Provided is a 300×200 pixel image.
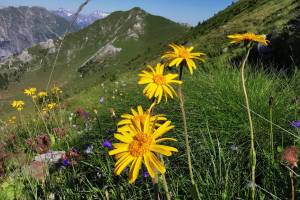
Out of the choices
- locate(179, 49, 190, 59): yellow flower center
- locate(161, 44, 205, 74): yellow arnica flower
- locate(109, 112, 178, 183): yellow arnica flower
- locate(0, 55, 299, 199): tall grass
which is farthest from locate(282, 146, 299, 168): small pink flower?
locate(0, 55, 299, 199): tall grass

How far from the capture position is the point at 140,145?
164cm

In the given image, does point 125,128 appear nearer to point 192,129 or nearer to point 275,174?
point 275,174

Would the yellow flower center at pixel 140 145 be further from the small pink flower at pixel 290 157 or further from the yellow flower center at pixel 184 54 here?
the yellow flower center at pixel 184 54

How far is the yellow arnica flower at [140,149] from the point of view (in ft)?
5.10

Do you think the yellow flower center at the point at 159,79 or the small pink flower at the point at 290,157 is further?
the yellow flower center at the point at 159,79

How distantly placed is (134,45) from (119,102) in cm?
18585

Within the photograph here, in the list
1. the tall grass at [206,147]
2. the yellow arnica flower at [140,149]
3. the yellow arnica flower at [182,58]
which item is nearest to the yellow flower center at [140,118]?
the yellow arnica flower at [140,149]

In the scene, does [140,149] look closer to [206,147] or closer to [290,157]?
[290,157]

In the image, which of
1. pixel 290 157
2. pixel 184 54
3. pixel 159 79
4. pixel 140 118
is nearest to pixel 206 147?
pixel 184 54

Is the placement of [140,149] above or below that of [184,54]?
below

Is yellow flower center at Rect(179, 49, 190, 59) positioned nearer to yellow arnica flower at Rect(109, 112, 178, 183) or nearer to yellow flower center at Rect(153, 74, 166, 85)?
yellow flower center at Rect(153, 74, 166, 85)

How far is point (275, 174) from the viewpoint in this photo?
126 inches

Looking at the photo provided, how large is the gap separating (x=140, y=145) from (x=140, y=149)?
0.02 metres

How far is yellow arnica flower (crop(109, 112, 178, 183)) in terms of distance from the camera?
1554 millimetres
